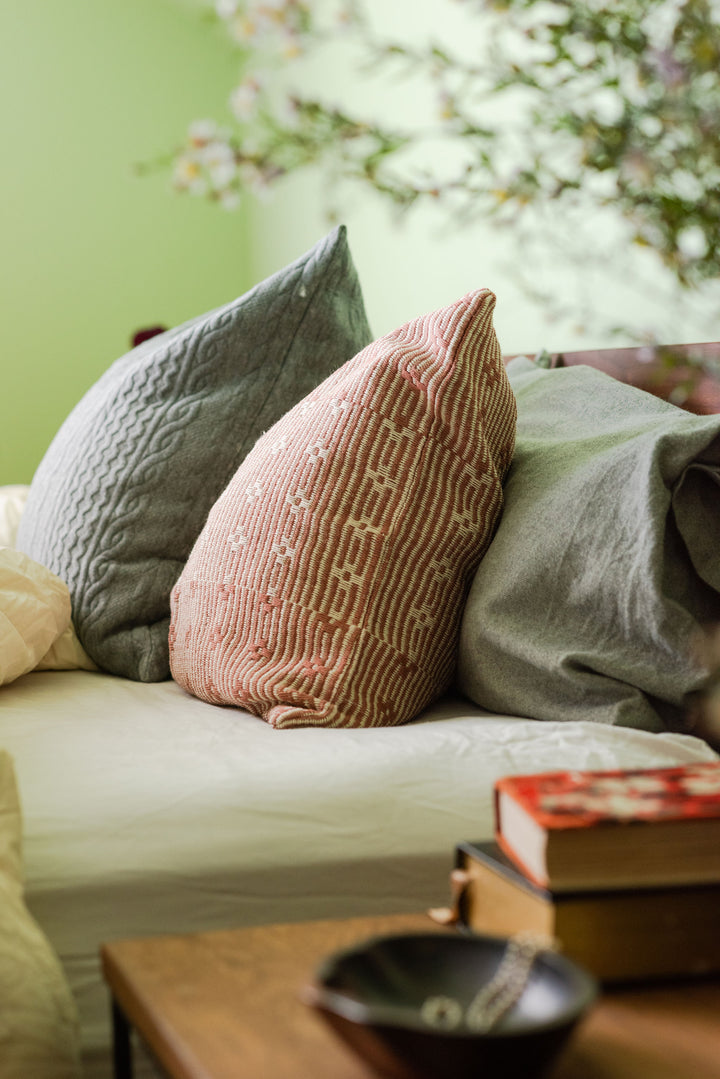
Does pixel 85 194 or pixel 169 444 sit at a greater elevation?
pixel 85 194

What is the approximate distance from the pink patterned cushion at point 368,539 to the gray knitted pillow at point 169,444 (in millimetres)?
198

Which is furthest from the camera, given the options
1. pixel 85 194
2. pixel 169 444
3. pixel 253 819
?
pixel 85 194

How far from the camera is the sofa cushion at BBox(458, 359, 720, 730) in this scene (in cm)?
89

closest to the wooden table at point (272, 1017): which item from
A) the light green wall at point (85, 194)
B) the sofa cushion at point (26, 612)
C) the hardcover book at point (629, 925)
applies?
the hardcover book at point (629, 925)

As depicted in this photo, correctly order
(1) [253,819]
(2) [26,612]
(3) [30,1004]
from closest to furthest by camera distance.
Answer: (3) [30,1004] < (1) [253,819] < (2) [26,612]

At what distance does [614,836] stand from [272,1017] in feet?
0.59

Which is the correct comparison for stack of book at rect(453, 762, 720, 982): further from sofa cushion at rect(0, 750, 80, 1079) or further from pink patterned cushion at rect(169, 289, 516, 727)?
pink patterned cushion at rect(169, 289, 516, 727)

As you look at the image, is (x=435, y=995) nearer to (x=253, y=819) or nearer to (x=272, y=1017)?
(x=272, y=1017)

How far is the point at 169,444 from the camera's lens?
1.26 meters

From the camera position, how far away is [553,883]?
1.73 feet

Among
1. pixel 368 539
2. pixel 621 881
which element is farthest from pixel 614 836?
pixel 368 539

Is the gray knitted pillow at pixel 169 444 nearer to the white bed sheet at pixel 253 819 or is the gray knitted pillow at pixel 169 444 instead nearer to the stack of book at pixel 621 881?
the white bed sheet at pixel 253 819

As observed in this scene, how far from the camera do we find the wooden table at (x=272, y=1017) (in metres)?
0.47

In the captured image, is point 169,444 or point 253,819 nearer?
point 253,819
